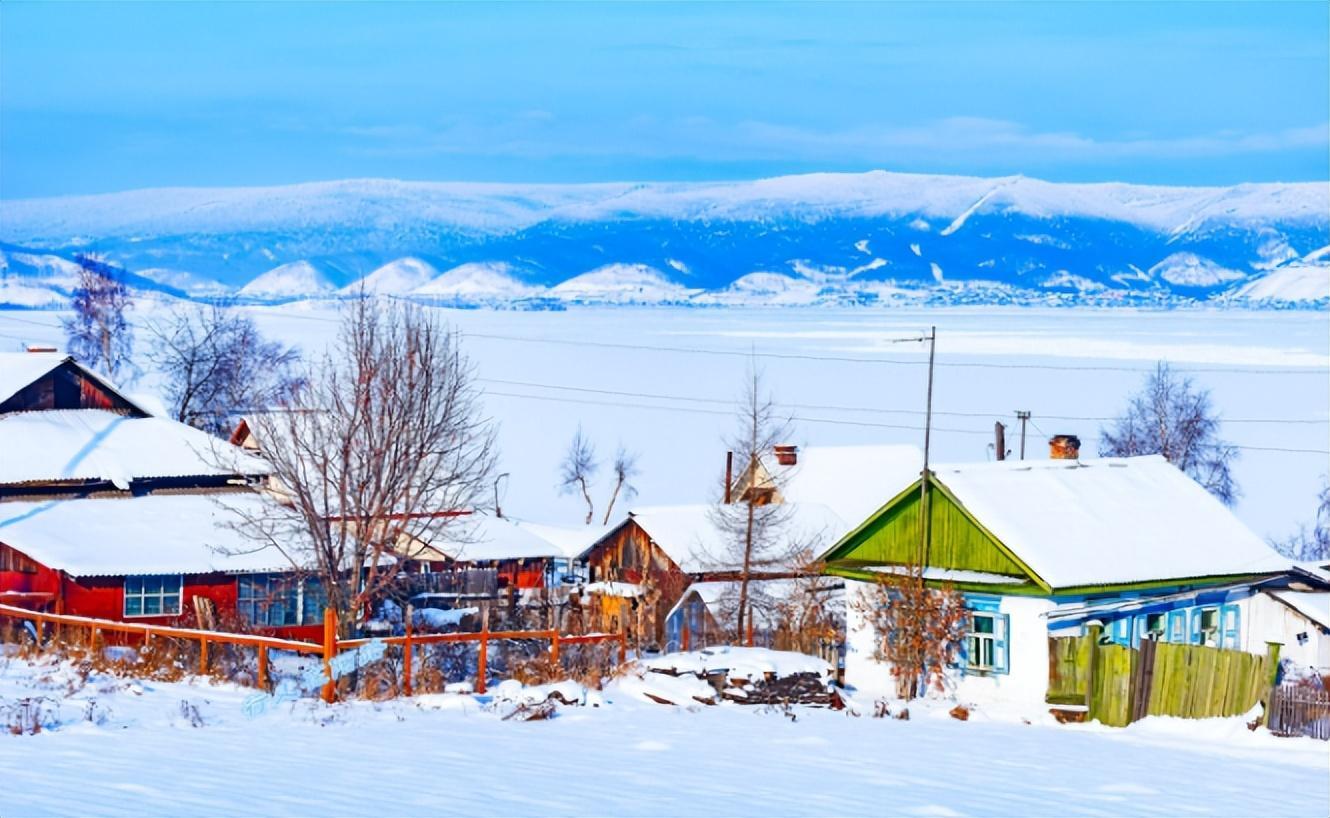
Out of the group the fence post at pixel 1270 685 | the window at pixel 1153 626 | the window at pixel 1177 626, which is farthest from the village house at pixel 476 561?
the fence post at pixel 1270 685

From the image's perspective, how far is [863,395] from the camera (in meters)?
112

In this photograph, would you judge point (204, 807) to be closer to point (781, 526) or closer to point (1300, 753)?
point (1300, 753)

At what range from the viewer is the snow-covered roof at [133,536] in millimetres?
37219

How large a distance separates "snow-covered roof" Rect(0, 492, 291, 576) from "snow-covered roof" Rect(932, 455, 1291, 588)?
14.8 metres

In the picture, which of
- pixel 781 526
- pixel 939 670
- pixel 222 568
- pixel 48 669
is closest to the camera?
pixel 48 669

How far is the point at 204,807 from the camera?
1457 cm

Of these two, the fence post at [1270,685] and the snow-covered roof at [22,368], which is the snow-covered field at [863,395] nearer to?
the snow-covered roof at [22,368]

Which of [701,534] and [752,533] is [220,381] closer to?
[701,534]

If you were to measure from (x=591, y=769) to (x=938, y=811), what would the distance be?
3.60 meters

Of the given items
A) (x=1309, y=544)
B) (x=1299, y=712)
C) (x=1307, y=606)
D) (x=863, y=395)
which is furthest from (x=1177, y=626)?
(x=863, y=395)

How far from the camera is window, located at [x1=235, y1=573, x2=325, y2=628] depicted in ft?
127

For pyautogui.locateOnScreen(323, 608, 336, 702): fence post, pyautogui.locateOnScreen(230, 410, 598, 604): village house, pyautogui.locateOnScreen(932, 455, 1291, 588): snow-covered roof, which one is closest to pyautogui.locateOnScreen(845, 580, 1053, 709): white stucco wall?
pyautogui.locateOnScreen(932, 455, 1291, 588): snow-covered roof

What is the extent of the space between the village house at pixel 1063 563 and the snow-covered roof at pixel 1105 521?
0.04 meters

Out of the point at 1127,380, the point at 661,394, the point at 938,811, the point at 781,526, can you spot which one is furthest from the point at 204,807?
the point at 1127,380
